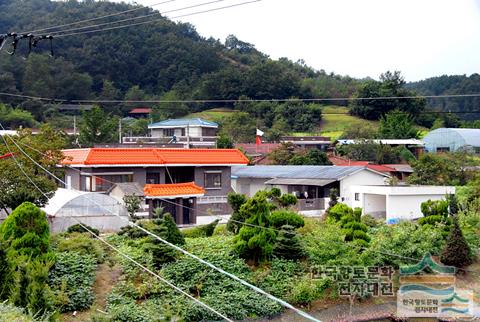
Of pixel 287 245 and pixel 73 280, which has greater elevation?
pixel 287 245

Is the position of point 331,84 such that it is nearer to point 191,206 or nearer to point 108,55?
point 108,55

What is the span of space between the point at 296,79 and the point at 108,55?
72.8 feet

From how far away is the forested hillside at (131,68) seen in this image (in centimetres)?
6141

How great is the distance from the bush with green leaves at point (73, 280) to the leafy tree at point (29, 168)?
A: 145 inches

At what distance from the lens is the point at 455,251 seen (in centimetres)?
1747

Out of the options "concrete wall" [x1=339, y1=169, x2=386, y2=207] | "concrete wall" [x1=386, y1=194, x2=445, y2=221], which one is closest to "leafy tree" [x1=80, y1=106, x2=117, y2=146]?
"concrete wall" [x1=339, y1=169, x2=386, y2=207]

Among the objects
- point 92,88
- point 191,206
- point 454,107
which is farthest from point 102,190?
point 454,107

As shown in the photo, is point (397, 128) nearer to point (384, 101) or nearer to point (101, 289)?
point (384, 101)

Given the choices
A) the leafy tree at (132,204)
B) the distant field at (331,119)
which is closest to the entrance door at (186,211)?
the leafy tree at (132,204)

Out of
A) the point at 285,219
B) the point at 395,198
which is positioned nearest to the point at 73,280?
the point at 285,219

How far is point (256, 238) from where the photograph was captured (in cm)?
1572

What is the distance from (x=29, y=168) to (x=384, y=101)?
147 feet

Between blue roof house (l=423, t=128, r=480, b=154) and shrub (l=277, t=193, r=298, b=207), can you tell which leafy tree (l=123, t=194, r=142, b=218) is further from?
blue roof house (l=423, t=128, r=480, b=154)

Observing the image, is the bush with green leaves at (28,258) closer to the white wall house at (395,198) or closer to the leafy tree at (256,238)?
the leafy tree at (256,238)
